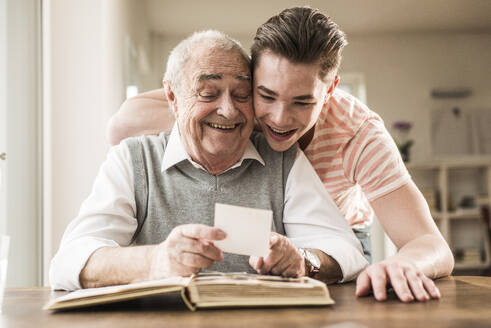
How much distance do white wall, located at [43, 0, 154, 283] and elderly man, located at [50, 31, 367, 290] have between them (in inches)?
39.8

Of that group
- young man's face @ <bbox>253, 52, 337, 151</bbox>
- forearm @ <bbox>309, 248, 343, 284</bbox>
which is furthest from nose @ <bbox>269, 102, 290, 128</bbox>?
forearm @ <bbox>309, 248, 343, 284</bbox>

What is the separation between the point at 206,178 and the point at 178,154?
0.35ft

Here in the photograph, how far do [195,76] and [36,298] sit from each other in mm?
719

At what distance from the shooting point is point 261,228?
96 cm

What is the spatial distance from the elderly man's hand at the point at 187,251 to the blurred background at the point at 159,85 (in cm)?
130

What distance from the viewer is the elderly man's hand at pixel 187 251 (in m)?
1.00

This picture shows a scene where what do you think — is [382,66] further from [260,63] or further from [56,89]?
[260,63]

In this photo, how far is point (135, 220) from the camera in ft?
4.75

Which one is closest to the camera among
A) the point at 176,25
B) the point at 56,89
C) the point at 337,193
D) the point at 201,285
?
the point at 201,285

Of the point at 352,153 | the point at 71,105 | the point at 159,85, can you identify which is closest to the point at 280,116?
the point at 352,153

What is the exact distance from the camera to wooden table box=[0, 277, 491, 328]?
2.67 feet

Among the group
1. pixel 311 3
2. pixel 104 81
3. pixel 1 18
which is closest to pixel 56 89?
pixel 104 81

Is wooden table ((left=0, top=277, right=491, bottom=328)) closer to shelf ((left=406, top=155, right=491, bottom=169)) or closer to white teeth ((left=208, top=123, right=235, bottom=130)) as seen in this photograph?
white teeth ((left=208, top=123, right=235, bottom=130))

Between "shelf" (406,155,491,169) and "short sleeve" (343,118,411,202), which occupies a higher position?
"shelf" (406,155,491,169)
